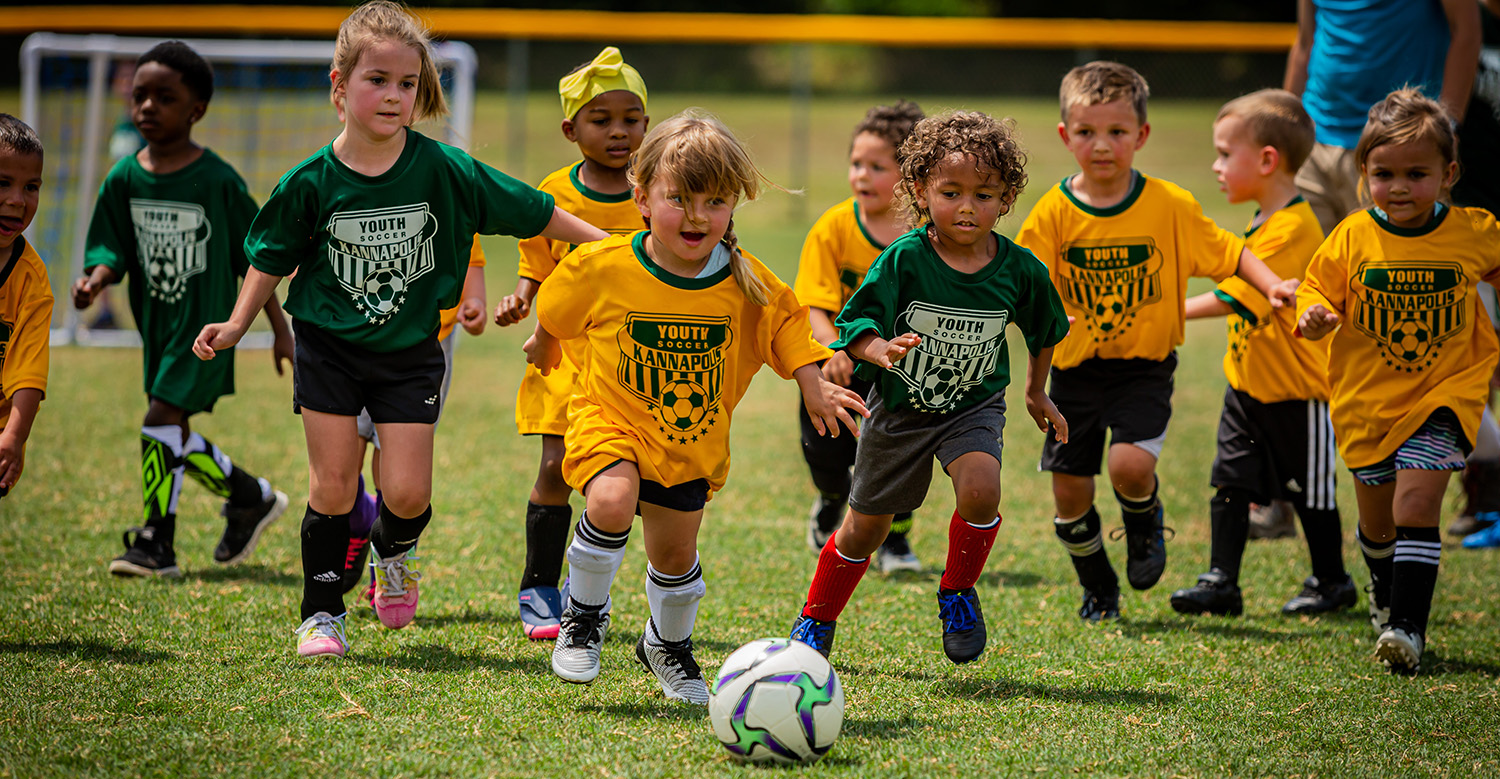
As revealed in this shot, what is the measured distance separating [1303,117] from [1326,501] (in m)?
1.49

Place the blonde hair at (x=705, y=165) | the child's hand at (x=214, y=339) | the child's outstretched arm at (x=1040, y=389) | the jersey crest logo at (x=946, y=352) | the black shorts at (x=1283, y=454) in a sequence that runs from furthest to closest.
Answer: the black shorts at (x=1283, y=454) < the child's outstretched arm at (x=1040, y=389) < the jersey crest logo at (x=946, y=352) < the child's hand at (x=214, y=339) < the blonde hair at (x=705, y=165)

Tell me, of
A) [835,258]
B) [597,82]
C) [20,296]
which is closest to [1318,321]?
[835,258]

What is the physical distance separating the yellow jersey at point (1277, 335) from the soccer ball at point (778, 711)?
2.54m

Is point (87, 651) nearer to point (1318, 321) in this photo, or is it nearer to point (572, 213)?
point (572, 213)

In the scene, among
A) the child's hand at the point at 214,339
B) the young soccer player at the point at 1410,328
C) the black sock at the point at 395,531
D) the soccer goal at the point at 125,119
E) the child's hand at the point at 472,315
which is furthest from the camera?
the soccer goal at the point at 125,119

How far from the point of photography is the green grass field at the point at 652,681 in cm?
310

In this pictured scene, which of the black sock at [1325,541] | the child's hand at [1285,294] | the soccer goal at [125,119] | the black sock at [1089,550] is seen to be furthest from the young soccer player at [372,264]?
the soccer goal at [125,119]

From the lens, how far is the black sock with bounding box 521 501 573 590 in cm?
429

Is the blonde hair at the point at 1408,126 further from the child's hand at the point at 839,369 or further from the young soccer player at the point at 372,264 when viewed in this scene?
the young soccer player at the point at 372,264

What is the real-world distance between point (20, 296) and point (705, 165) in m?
2.18

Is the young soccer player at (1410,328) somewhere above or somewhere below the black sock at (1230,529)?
above

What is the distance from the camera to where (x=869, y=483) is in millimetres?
3830

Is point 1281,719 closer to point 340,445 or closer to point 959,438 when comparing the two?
point 959,438

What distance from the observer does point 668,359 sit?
136 inches
